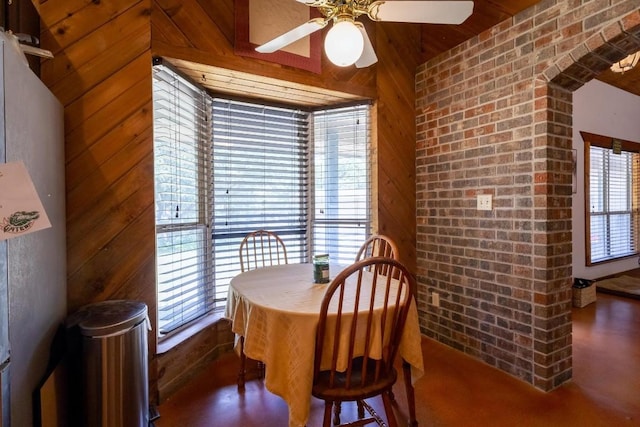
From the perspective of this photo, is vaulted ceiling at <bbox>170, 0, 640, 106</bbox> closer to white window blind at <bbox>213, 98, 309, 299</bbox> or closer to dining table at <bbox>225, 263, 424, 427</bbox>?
white window blind at <bbox>213, 98, 309, 299</bbox>

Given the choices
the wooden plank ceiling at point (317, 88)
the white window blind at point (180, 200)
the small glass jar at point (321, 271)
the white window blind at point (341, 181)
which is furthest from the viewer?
the white window blind at point (341, 181)

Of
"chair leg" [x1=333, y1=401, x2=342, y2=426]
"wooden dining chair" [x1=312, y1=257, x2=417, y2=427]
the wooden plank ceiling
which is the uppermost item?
the wooden plank ceiling

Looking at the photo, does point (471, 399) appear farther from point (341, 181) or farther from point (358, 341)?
point (341, 181)

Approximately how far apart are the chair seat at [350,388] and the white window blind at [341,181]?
5.19 feet

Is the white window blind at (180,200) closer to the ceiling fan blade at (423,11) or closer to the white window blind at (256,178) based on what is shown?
the white window blind at (256,178)

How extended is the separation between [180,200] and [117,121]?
2.10 ft

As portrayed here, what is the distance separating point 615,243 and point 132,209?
6528mm

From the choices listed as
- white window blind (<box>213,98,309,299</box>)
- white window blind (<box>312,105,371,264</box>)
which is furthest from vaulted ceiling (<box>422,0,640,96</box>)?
white window blind (<box>213,98,309,299</box>)

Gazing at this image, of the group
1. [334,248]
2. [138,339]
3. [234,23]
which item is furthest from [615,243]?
[138,339]

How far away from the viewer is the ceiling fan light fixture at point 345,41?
1476 millimetres

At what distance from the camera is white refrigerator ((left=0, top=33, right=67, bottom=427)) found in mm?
1068

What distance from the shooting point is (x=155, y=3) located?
1.96 m

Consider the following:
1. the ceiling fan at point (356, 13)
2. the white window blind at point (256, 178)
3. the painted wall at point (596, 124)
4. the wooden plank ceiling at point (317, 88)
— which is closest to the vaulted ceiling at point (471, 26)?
the wooden plank ceiling at point (317, 88)

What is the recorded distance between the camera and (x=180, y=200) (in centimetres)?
228
